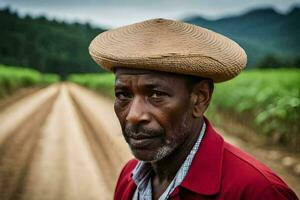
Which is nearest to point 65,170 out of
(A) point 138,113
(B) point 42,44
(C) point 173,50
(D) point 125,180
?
(B) point 42,44

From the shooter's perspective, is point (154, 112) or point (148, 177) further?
point (148, 177)

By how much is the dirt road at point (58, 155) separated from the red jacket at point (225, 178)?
424 centimetres

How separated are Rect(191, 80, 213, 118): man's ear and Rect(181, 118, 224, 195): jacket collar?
0.30 ft

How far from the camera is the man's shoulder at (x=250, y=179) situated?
147cm

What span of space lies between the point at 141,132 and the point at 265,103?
8.87 metres

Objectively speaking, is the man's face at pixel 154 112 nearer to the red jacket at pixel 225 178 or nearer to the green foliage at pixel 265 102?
the red jacket at pixel 225 178

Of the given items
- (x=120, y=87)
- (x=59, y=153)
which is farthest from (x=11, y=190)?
(x=120, y=87)

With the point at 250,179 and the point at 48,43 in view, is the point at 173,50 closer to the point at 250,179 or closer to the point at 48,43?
the point at 250,179

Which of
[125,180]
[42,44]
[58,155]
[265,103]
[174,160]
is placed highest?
[174,160]

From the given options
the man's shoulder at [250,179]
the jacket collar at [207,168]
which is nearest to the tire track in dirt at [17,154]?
the jacket collar at [207,168]

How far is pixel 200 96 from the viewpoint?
1.73 metres

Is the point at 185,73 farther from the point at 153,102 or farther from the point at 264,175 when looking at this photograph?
the point at 264,175

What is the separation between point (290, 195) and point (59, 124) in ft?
32.5

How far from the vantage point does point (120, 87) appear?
68.0 inches
